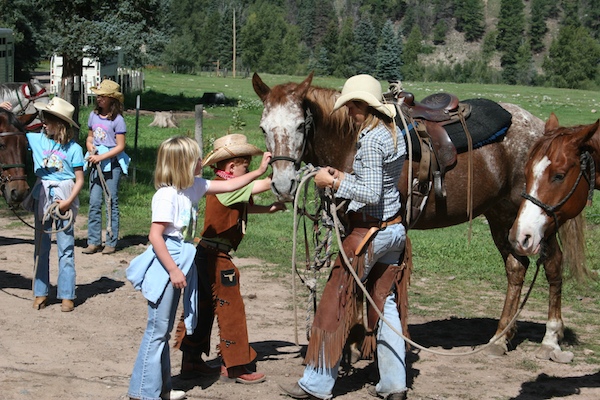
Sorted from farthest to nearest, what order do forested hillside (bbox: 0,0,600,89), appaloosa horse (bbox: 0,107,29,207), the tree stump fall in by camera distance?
forested hillside (bbox: 0,0,600,89) → the tree stump → appaloosa horse (bbox: 0,107,29,207)

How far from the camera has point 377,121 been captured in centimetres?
484

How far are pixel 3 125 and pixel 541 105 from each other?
1450 inches

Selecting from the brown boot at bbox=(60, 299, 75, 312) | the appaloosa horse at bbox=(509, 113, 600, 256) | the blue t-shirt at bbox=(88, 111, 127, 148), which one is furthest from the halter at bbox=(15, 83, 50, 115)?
the appaloosa horse at bbox=(509, 113, 600, 256)

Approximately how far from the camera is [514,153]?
6672 millimetres

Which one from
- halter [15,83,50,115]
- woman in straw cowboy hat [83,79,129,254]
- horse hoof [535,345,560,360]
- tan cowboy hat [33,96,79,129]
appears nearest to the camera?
horse hoof [535,345,560,360]

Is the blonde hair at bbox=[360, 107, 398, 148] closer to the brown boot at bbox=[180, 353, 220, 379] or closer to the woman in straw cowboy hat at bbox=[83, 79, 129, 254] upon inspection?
the brown boot at bbox=[180, 353, 220, 379]

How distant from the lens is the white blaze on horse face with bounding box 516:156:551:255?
4.63 m

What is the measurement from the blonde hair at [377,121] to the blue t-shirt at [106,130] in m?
5.00

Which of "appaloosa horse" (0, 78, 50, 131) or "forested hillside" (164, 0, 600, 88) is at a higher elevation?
"forested hillside" (164, 0, 600, 88)

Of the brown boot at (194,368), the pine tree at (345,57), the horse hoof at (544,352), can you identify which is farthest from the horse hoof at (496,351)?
Result: the pine tree at (345,57)

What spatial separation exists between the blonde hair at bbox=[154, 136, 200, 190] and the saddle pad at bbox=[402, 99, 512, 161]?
251 cm

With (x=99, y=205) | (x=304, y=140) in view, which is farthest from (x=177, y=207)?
(x=99, y=205)

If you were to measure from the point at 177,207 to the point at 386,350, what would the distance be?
166 cm

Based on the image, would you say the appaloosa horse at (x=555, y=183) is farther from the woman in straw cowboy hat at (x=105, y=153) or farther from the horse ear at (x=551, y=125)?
the woman in straw cowboy hat at (x=105, y=153)
